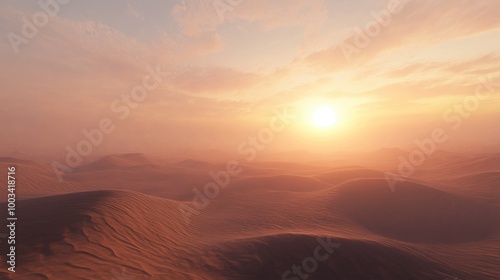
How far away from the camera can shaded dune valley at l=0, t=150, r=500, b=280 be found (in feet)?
25.4

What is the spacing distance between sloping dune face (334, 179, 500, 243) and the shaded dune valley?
0.23 ft

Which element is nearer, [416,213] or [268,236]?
[268,236]

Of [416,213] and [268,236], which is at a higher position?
[416,213]

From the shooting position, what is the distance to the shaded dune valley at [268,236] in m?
7.75

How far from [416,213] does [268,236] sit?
1249 cm

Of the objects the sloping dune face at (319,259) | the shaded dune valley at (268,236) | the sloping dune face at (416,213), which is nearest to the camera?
the shaded dune valley at (268,236)

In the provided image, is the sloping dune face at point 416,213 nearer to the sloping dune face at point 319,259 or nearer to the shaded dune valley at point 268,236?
the shaded dune valley at point 268,236

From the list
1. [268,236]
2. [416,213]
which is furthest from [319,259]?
[416,213]

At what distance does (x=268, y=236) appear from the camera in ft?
35.9

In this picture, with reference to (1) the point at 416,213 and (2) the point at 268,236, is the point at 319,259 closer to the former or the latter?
(2) the point at 268,236

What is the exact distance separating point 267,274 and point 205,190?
20517mm

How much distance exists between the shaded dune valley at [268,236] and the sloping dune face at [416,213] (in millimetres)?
69

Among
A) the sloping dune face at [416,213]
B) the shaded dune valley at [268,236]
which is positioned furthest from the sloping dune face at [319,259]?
the sloping dune face at [416,213]

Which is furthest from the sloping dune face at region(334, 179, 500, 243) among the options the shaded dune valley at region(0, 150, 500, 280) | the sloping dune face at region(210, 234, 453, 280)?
the sloping dune face at region(210, 234, 453, 280)
